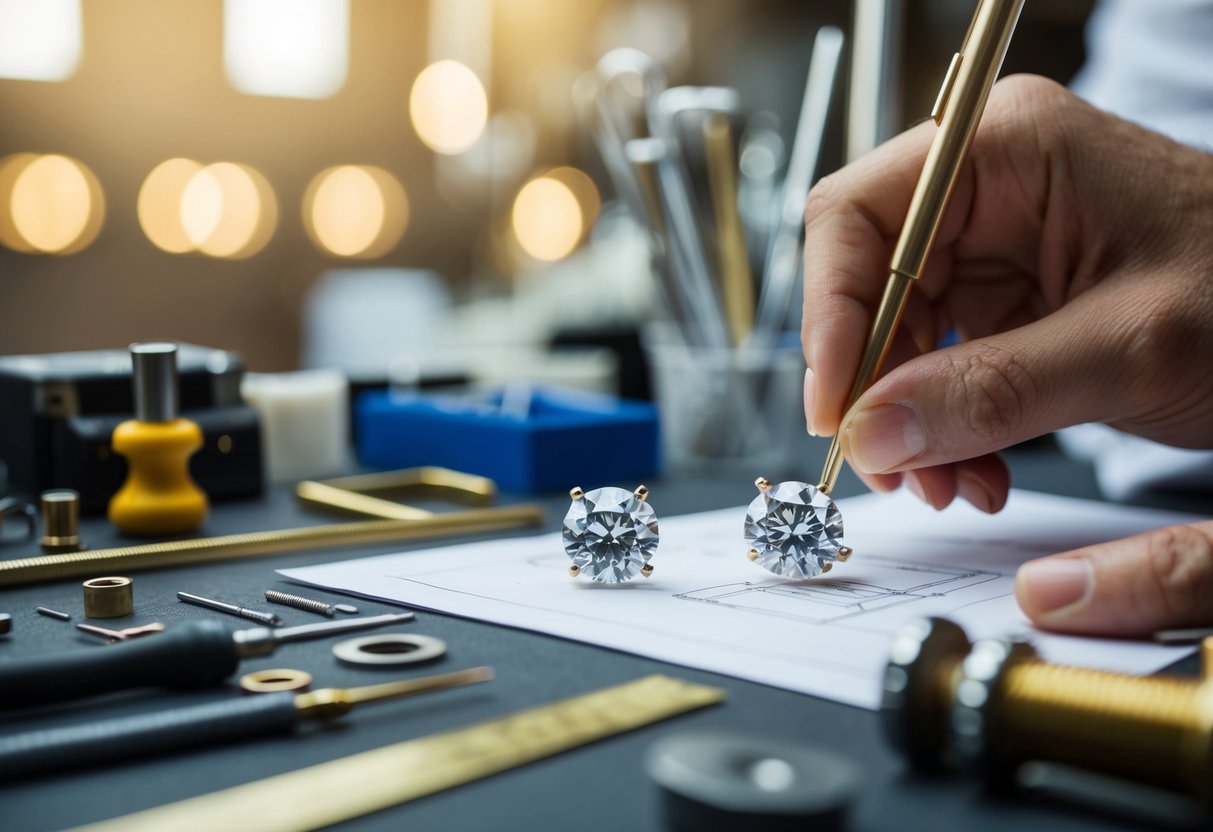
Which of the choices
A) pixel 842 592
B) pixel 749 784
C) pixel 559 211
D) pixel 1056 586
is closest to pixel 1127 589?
pixel 1056 586

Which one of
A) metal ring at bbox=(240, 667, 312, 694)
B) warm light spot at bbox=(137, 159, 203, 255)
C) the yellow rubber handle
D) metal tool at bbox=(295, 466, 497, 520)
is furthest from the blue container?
warm light spot at bbox=(137, 159, 203, 255)

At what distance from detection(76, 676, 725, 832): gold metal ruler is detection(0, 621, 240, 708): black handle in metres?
0.08

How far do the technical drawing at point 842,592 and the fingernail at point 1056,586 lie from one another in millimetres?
68

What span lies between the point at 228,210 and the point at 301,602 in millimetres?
3062

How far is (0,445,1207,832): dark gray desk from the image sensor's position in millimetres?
298

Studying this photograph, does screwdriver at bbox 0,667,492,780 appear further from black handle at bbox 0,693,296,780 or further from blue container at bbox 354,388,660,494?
blue container at bbox 354,388,660,494

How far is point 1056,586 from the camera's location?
0.44m

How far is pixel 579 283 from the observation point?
196cm

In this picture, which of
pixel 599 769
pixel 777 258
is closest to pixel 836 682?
pixel 599 769

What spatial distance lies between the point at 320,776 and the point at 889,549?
0.40 m

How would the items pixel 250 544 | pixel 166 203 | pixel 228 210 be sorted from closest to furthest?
pixel 250 544 → pixel 166 203 → pixel 228 210

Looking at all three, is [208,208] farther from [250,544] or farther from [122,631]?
[122,631]

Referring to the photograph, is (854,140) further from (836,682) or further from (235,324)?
(235,324)

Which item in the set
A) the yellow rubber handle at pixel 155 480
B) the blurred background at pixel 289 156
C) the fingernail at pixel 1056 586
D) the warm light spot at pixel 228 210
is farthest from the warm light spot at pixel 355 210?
the fingernail at pixel 1056 586
